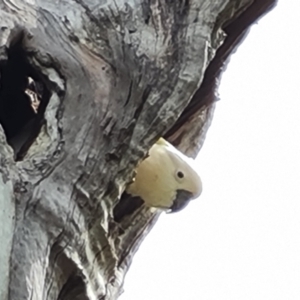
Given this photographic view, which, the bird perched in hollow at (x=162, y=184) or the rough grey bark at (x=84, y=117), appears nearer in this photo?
the rough grey bark at (x=84, y=117)

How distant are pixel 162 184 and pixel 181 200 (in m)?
0.03

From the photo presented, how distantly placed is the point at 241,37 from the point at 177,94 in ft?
0.52

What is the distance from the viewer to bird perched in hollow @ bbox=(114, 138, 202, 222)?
962 mm

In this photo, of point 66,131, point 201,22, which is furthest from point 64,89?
point 201,22

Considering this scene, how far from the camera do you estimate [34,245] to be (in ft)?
2.65

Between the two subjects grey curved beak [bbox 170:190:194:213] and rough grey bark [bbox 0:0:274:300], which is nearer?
rough grey bark [bbox 0:0:274:300]

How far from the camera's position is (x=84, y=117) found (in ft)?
2.88

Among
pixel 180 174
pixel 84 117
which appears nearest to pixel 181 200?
pixel 180 174

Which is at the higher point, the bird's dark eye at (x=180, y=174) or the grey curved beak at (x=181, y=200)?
the bird's dark eye at (x=180, y=174)

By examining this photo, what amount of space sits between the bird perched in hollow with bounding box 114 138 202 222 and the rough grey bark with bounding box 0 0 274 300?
0.06 ft

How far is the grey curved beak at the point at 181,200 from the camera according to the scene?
0.98 meters

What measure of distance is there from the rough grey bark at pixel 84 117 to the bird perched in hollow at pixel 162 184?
0.7 inches

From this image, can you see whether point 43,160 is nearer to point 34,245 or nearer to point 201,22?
point 34,245

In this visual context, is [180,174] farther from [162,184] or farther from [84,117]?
[84,117]
